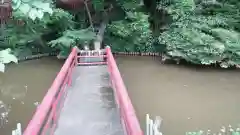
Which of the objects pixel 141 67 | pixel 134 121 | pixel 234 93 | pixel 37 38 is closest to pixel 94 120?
pixel 134 121

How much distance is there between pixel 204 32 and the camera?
329 inches

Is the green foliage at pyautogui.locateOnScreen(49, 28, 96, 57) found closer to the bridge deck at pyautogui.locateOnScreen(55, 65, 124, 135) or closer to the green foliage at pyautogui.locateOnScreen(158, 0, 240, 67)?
the green foliage at pyautogui.locateOnScreen(158, 0, 240, 67)

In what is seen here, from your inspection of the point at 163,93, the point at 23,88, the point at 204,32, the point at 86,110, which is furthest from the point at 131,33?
the point at 86,110

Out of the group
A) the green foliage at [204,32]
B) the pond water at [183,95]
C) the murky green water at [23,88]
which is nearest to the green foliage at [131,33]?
the green foliage at [204,32]

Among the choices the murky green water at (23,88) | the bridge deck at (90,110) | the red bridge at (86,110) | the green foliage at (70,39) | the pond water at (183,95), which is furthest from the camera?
the green foliage at (70,39)

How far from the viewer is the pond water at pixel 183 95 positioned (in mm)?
4668

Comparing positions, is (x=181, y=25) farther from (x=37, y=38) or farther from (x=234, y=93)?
(x=37, y=38)

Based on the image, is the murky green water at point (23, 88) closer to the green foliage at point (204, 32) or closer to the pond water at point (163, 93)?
the pond water at point (163, 93)

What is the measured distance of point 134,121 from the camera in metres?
1.49

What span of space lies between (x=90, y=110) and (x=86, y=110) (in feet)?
0.12

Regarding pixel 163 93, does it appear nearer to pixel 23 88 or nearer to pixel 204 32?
pixel 23 88

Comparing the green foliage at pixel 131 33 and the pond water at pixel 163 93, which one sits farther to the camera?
the green foliage at pixel 131 33

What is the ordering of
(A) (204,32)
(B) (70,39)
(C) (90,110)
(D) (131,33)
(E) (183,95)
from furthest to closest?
(D) (131,33) → (B) (70,39) → (A) (204,32) → (E) (183,95) → (C) (90,110)

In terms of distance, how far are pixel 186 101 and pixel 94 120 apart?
3.33 m
